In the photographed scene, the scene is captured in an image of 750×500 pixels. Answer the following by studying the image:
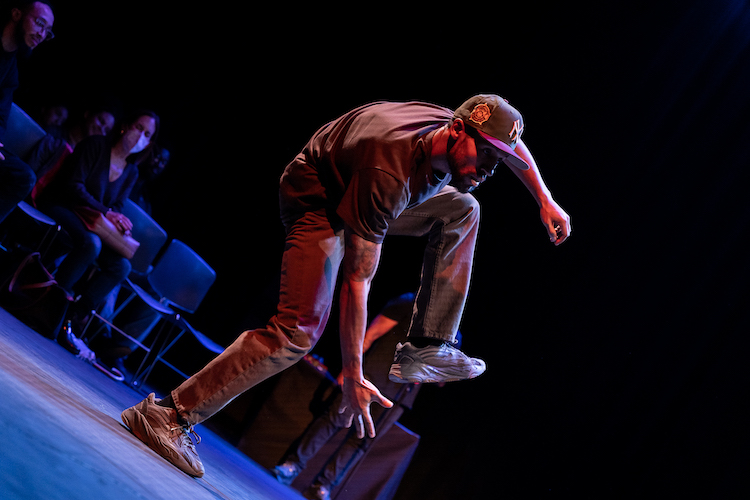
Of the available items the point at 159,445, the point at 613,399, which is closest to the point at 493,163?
the point at 159,445

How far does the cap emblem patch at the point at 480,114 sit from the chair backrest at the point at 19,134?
377 centimetres

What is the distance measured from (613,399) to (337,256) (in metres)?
3.81

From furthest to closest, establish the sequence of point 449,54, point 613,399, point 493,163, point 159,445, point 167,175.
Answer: point 167,175 → point 449,54 → point 613,399 → point 493,163 → point 159,445

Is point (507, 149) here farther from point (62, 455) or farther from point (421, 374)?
point (62, 455)

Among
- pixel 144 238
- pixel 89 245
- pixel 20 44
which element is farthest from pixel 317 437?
pixel 20 44

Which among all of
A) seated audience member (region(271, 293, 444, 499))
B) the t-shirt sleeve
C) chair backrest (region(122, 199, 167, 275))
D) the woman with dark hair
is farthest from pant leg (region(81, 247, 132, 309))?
the t-shirt sleeve

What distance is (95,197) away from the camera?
4230 mm

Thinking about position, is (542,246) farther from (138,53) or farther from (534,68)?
(138,53)

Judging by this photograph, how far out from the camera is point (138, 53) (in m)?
6.09

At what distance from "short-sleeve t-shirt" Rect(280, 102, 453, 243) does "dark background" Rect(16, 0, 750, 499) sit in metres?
3.40

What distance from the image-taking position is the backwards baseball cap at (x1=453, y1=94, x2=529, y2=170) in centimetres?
189

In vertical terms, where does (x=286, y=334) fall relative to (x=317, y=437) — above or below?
above

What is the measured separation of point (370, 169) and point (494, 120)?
45 centimetres

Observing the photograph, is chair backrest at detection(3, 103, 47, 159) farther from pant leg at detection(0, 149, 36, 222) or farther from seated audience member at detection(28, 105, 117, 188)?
pant leg at detection(0, 149, 36, 222)
